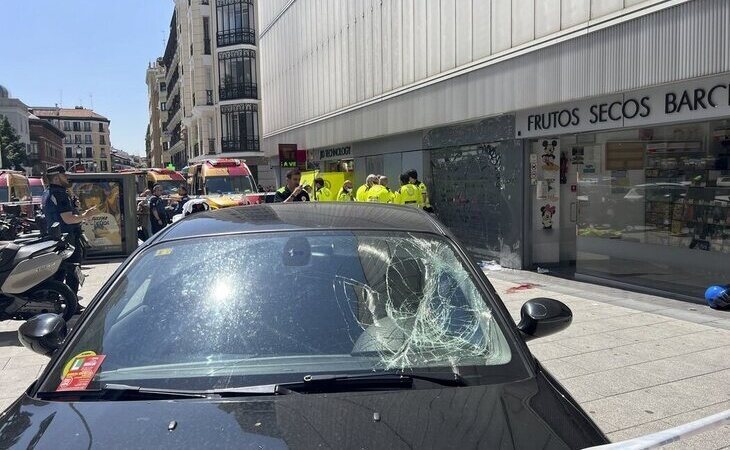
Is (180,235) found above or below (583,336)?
above

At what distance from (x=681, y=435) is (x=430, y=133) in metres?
12.4

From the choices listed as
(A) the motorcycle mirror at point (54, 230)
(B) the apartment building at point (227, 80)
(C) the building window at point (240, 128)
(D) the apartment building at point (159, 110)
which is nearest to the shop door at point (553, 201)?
(A) the motorcycle mirror at point (54, 230)

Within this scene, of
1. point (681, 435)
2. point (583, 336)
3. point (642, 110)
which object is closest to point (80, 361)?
point (681, 435)

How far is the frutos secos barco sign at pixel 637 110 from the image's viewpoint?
23.8 ft

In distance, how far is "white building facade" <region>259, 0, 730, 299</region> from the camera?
7832mm

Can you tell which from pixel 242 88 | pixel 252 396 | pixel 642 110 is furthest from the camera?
pixel 242 88

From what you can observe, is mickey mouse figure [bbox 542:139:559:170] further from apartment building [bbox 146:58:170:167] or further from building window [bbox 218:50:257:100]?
apartment building [bbox 146:58:170:167]

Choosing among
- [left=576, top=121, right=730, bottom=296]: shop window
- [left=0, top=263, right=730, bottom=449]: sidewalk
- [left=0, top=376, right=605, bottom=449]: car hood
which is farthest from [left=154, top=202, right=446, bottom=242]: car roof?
[left=576, top=121, right=730, bottom=296]: shop window

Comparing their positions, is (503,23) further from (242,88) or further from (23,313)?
(242,88)

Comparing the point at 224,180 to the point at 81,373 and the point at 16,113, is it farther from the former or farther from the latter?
the point at 16,113

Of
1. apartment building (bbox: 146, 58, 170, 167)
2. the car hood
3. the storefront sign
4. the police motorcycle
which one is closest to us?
the car hood

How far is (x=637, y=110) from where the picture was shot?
27.5ft

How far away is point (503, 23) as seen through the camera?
1062cm

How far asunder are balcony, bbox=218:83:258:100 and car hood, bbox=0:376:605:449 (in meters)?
46.5
